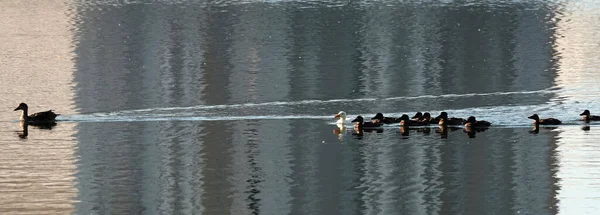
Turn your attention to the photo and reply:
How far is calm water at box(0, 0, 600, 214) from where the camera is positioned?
83.0 ft

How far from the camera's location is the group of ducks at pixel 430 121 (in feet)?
110

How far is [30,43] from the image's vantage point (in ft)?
194

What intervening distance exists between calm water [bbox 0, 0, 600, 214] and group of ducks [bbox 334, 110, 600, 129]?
0.35 m

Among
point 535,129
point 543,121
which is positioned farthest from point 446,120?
point 543,121

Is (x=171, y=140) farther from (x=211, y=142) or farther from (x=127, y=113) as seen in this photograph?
(x=127, y=113)

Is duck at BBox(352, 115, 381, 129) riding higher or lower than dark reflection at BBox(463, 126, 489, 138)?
higher

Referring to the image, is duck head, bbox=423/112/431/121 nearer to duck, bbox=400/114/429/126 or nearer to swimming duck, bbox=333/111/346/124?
duck, bbox=400/114/429/126

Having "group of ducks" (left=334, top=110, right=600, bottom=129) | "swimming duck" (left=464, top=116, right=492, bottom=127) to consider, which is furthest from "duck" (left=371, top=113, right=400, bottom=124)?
"swimming duck" (left=464, top=116, right=492, bottom=127)

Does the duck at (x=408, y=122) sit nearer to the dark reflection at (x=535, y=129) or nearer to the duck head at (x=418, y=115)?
the duck head at (x=418, y=115)

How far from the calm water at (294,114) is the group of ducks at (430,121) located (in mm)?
353

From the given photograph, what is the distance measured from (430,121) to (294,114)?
14.5 ft

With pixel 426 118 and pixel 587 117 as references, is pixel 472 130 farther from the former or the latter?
pixel 587 117

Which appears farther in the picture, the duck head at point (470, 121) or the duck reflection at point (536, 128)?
the duck head at point (470, 121)

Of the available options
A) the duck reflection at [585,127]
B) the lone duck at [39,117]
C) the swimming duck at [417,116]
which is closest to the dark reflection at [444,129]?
the swimming duck at [417,116]
